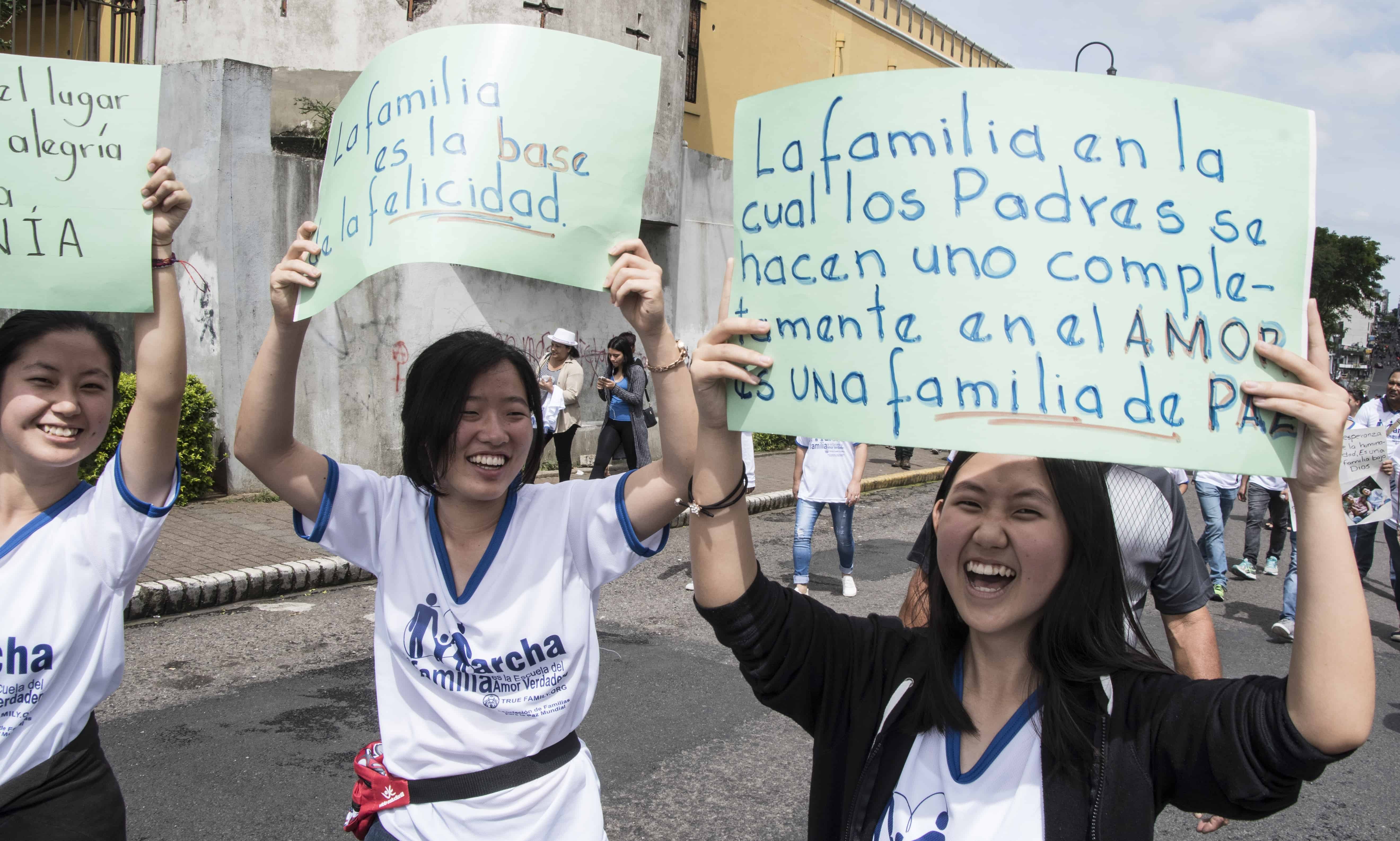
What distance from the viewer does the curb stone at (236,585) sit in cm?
638

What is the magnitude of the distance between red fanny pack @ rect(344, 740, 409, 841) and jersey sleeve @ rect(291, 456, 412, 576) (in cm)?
38

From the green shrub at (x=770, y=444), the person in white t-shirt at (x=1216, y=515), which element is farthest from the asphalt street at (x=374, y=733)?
the green shrub at (x=770, y=444)

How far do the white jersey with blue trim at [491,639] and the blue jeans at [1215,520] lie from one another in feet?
22.8

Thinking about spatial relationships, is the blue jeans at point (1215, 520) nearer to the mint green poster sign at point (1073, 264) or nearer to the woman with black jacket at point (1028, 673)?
the woman with black jacket at point (1028, 673)

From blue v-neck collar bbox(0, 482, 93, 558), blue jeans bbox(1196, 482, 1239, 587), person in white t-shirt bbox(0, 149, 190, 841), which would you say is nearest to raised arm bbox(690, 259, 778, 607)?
person in white t-shirt bbox(0, 149, 190, 841)

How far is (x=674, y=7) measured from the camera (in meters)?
13.3

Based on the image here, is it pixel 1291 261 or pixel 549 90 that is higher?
pixel 549 90

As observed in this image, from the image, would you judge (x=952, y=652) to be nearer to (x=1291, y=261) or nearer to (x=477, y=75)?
(x=1291, y=261)

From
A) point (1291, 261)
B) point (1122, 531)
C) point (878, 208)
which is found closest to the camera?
point (1291, 261)

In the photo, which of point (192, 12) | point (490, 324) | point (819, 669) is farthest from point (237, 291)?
point (819, 669)

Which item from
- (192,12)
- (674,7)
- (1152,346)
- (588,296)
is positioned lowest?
(1152,346)

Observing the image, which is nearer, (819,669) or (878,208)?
(878,208)

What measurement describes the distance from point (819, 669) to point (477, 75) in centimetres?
129

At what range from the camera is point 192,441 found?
952 centimetres
